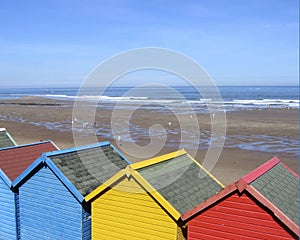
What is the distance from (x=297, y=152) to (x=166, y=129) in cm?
1221

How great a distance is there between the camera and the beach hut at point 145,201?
658cm

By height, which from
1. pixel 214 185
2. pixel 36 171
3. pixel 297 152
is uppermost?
pixel 36 171

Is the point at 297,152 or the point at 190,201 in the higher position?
the point at 190,201

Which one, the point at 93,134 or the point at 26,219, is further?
the point at 93,134

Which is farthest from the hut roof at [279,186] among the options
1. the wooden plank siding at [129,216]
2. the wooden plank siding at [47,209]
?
the wooden plank siding at [47,209]

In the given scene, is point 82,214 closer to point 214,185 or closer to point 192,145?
point 214,185

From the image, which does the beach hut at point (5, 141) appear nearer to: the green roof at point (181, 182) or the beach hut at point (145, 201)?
the beach hut at point (145, 201)

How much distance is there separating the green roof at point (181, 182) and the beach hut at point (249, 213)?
54 cm

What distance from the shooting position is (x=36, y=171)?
319 inches

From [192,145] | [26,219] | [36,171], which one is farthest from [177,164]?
[192,145]

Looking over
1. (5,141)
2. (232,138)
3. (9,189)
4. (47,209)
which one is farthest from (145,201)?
(232,138)

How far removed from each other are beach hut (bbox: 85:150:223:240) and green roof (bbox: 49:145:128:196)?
588 mm

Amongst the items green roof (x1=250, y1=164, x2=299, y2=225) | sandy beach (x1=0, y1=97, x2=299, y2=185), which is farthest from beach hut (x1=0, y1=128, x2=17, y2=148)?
green roof (x1=250, y1=164, x2=299, y2=225)

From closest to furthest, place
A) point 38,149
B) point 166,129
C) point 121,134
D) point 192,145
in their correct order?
point 38,149, point 192,145, point 121,134, point 166,129
